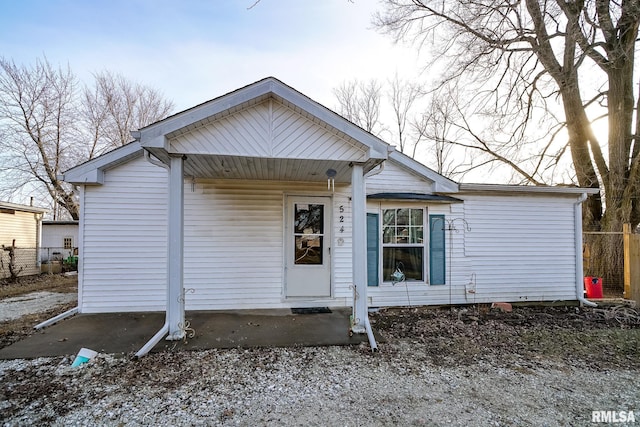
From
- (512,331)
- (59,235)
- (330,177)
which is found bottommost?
(512,331)

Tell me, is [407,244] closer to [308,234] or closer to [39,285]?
[308,234]

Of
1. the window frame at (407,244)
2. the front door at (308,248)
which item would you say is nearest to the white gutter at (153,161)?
the front door at (308,248)

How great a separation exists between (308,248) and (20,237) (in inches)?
507

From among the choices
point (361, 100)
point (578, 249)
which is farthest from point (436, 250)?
point (361, 100)

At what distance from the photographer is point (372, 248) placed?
6008 mm

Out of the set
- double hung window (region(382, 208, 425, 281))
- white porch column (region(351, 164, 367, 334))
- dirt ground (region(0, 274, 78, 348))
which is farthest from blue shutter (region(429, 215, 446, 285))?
dirt ground (region(0, 274, 78, 348))

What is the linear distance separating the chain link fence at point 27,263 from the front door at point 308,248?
418 inches

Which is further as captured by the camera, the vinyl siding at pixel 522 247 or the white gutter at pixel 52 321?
the vinyl siding at pixel 522 247

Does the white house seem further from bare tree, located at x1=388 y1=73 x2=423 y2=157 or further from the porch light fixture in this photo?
bare tree, located at x1=388 y1=73 x2=423 y2=157

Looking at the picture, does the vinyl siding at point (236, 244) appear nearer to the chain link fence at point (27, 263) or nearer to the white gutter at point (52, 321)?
the white gutter at point (52, 321)

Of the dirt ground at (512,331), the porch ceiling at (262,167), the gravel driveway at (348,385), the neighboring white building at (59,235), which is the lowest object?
the dirt ground at (512,331)

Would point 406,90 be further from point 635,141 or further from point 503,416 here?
point 503,416

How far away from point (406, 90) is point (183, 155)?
17.8m

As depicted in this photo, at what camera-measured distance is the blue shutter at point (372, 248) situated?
5.98 metres
